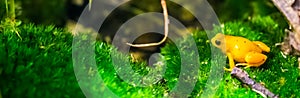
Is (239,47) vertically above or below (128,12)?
below

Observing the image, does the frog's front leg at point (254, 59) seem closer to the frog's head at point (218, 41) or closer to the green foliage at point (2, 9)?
the frog's head at point (218, 41)

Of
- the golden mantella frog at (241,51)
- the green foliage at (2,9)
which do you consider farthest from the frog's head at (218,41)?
the green foliage at (2,9)

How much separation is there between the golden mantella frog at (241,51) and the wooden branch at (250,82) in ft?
0.06

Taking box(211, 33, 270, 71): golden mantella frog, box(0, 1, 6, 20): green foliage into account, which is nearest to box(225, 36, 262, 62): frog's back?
box(211, 33, 270, 71): golden mantella frog

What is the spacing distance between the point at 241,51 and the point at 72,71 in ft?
1.00

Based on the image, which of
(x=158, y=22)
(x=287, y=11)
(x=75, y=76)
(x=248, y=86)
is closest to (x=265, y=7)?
(x=158, y=22)

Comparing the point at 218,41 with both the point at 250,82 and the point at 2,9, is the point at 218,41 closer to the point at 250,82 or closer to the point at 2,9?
the point at 250,82

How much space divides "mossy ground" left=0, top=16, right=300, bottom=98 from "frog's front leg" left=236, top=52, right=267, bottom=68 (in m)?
0.01

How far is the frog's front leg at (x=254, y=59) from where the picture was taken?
35.0 inches

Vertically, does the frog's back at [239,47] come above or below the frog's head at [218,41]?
below

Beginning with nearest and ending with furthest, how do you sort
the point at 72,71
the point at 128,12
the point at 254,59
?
the point at 72,71 < the point at 254,59 < the point at 128,12

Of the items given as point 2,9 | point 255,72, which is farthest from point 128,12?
point 255,72

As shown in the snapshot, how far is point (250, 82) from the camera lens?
85 centimetres

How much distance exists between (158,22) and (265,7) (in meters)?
0.28
